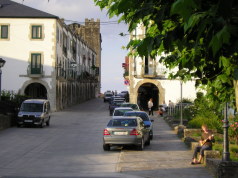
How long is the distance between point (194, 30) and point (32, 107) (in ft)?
83.7

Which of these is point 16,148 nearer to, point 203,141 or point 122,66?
point 203,141

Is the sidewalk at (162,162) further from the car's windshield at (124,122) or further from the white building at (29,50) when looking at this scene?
the white building at (29,50)

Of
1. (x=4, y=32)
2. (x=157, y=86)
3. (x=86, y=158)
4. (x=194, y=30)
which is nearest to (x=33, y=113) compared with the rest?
(x=86, y=158)

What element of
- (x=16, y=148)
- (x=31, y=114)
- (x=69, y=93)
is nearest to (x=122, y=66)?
(x=69, y=93)

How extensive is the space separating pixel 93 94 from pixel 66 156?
77.9 meters

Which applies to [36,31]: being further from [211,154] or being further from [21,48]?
[211,154]

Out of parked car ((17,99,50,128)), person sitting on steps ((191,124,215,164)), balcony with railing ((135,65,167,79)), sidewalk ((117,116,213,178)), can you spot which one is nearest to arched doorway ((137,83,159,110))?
balcony with railing ((135,65,167,79))

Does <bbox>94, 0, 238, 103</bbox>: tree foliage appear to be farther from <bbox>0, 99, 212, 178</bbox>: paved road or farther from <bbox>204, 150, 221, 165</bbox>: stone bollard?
<bbox>204, 150, 221, 165</bbox>: stone bollard

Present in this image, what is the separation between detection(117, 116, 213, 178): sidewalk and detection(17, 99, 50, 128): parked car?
10382 millimetres

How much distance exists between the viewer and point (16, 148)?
61.3 feet

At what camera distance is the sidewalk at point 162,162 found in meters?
12.3

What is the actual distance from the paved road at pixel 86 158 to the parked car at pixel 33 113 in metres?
4.19

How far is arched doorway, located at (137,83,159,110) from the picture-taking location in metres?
49.5

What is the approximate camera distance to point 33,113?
28344 mm
